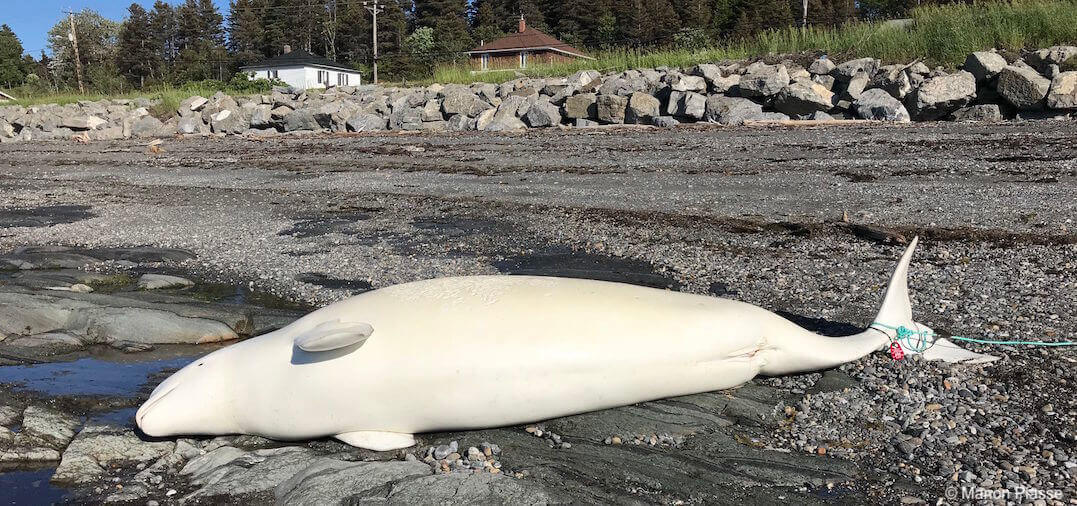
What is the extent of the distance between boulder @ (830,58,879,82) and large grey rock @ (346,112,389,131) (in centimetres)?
1307

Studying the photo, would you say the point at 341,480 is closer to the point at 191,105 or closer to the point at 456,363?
the point at 456,363

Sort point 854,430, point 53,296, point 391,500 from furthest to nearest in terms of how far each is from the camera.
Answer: point 53,296 → point 854,430 → point 391,500

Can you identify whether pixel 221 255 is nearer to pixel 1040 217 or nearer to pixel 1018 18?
pixel 1040 217

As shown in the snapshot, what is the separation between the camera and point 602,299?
396cm

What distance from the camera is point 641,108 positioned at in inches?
779

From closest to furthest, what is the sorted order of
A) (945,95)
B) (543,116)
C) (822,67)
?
(945,95) → (822,67) → (543,116)

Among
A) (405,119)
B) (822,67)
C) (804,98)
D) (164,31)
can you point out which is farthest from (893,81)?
(164,31)

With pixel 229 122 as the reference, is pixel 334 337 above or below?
Result: below

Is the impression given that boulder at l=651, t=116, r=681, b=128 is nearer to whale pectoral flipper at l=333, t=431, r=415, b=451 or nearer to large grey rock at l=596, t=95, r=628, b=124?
large grey rock at l=596, t=95, r=628, b=124

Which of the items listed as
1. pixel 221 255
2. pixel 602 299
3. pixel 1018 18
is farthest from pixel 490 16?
pixel 602 299

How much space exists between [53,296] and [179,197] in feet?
24.6

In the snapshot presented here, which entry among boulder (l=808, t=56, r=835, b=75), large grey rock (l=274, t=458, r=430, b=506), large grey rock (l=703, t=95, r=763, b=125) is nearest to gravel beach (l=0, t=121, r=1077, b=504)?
large grey rock (l=274, t=458, r=430, b=506)

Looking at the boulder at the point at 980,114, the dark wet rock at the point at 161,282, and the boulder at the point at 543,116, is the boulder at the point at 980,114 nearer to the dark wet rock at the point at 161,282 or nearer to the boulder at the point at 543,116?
the boulder at the point at 543,116

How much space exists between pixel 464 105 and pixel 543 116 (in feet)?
12.2
